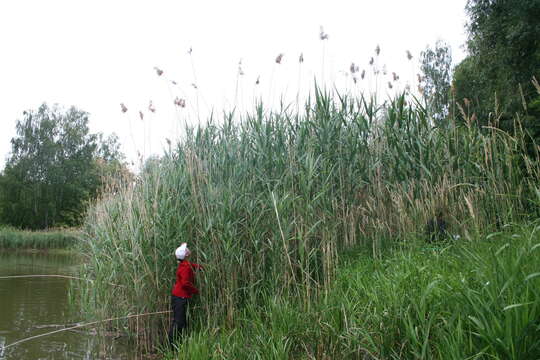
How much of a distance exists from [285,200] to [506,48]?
10.1 meters

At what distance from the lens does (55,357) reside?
646 centimetres

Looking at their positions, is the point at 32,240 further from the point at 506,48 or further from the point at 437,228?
the point at 437,228

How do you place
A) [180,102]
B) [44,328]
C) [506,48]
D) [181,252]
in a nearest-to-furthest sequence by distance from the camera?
1. [181,252]
2. [180,102]
3. [44,328]
4. [506,48]

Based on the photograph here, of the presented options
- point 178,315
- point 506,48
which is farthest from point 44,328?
point 506,48

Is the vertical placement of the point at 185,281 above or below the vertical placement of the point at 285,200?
below

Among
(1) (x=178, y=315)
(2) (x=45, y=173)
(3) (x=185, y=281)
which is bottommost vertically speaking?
(1) (x=178, y=315)

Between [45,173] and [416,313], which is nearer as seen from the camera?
[416,313]

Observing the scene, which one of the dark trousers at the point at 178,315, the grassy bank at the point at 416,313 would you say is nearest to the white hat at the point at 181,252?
the dark trousers at the point at 178,315

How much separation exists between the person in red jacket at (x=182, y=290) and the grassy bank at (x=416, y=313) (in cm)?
49

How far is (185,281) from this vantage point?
5.86m

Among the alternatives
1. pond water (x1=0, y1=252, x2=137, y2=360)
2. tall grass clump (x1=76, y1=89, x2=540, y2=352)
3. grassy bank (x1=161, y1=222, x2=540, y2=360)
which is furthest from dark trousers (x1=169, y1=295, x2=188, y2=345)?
pond water (x1=0, y1=252, x2=137, y2=360)

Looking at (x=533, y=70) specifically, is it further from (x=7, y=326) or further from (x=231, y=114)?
(x=7, y=326)

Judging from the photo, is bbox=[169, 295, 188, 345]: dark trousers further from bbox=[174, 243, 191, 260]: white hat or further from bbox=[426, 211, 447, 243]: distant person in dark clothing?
bbox=[426, 211, 447, 243]: distant person in dark clothing

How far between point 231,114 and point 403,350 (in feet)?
15.4
